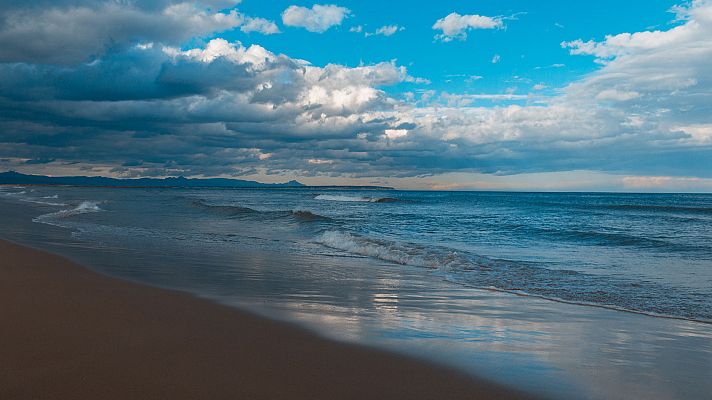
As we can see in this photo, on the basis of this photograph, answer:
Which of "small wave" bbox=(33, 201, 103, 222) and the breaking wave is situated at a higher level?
"small wave" bbox=(33, 201, 103, 222)

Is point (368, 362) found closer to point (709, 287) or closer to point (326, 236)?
point (709, 287)

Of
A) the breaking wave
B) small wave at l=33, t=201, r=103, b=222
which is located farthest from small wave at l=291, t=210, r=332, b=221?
the breaking wave

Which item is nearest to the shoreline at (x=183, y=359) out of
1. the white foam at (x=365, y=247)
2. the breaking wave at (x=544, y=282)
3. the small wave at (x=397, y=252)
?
the breaking wave at (x=544, y=282)

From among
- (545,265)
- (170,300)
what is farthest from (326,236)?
(170,300)

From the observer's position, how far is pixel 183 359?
15.3 feet

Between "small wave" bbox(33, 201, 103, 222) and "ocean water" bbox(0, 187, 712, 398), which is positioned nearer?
"ocean water" bbox(0, 187, 712, 398)

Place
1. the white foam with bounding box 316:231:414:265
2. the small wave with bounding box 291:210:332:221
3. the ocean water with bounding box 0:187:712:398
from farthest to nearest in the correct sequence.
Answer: the small wave with bounding box 291:210:332:221 < the white foam with bounding box 316:231:414:265 < the ocean water with bounding box 0:187:712:398

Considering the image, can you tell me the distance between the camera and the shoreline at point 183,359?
399cm

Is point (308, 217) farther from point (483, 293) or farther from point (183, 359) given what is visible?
point (183, 359)

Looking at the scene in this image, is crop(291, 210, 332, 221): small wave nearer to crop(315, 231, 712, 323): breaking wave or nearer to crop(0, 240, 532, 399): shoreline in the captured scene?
crop(315, 231, 712, 323): breaking wave

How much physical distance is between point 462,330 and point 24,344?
4.79 m

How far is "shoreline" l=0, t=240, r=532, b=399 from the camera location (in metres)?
3.99

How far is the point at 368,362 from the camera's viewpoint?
489 cm

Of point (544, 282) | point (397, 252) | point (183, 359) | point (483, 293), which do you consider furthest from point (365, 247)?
point (183, 359)
